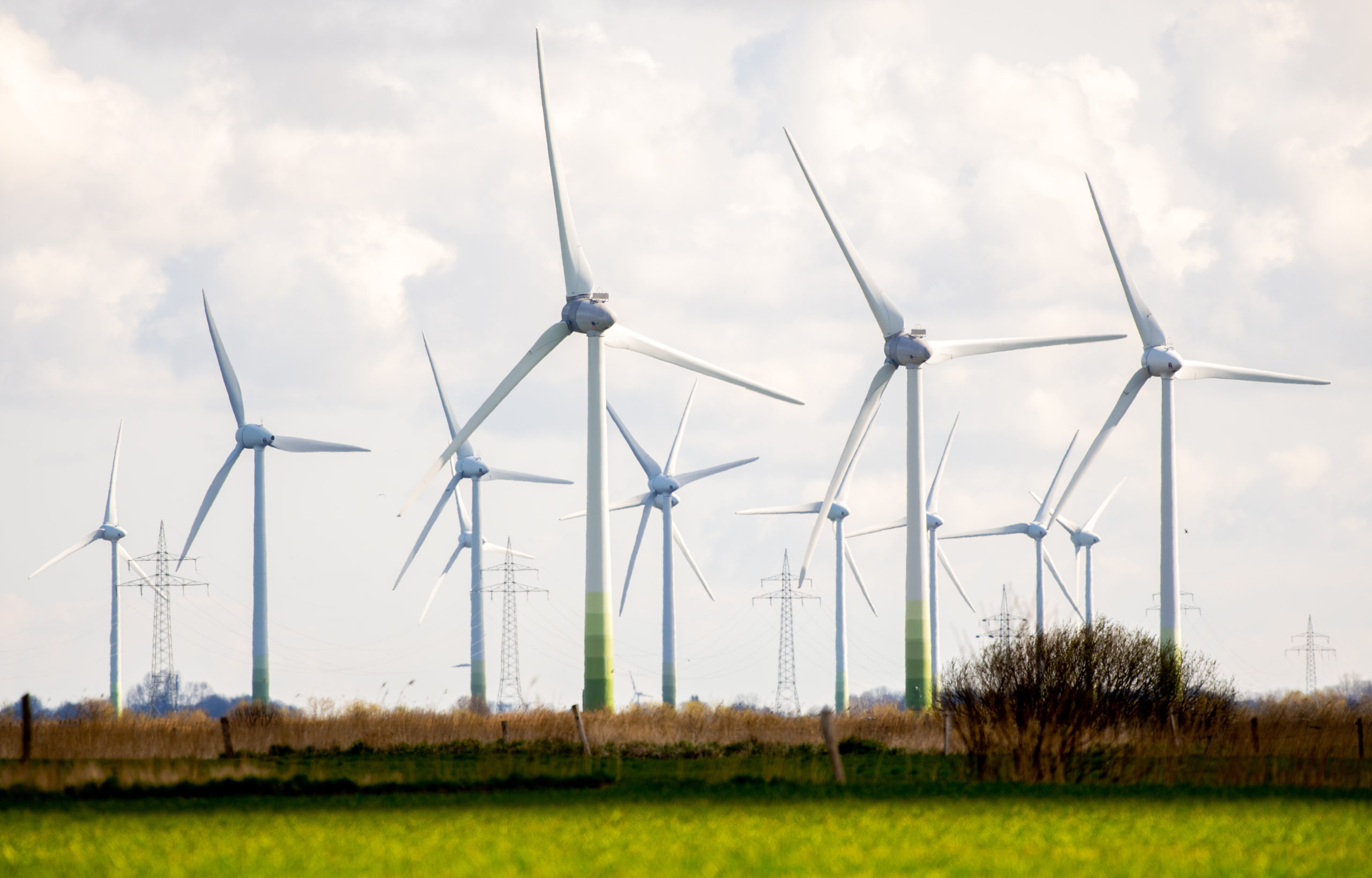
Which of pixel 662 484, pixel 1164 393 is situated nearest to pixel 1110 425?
pixel 1164 393

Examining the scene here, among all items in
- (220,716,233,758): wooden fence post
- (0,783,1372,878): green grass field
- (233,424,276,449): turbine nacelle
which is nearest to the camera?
(0,783,1372,878): green grass field

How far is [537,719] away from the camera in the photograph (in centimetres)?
5297

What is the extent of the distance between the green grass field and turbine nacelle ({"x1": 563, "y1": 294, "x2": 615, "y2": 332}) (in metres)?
30.1

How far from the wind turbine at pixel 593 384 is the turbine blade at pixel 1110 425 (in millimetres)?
11201

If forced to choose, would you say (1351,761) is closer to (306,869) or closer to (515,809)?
(515,809)

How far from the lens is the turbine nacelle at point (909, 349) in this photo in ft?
202

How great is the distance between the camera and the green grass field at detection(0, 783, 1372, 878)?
1989 cm

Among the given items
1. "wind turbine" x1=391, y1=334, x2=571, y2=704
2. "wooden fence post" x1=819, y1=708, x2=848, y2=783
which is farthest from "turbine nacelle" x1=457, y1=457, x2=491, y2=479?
"wooden fence post" x1=819, y1=708, x2=848, y2=783

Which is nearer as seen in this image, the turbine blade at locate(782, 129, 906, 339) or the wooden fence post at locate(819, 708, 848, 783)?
the wooden fence post at locate(819, 708, 848, 783)

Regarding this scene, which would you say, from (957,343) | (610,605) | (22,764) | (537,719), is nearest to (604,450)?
(610,605)

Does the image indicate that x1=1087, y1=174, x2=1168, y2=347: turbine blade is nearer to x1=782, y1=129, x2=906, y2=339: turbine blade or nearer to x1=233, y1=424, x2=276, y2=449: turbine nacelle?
x1=782, y1=129, x2=906, y2=339: turbine blade

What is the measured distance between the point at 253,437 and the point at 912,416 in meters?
30.6

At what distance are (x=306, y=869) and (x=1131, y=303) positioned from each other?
55.2 m

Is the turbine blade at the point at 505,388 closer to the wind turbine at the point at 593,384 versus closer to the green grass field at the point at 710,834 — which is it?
the wind turbine at the point at 593,384
